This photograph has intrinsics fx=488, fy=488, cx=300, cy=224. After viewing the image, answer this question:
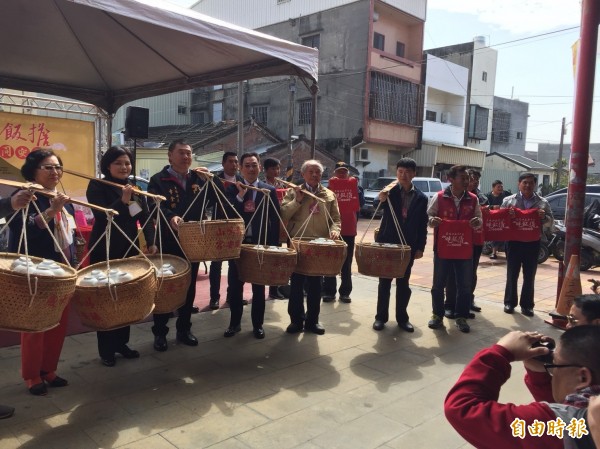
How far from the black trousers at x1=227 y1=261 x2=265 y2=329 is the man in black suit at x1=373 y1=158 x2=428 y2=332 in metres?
1.17

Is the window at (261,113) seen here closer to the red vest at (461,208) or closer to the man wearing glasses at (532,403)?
the red vest at (461,208)

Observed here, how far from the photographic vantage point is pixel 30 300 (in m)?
2.33

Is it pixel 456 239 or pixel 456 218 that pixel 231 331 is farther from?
pixel 456 218

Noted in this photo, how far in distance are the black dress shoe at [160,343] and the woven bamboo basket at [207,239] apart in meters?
0.90

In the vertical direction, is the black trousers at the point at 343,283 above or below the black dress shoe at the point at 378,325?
above

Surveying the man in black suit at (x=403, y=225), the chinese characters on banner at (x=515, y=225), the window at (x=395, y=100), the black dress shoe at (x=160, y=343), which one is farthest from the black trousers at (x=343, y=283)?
the window at (x=395, y=100)

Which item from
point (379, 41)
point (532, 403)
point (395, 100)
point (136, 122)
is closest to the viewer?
point (532, 403)

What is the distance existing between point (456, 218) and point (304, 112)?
771 inches

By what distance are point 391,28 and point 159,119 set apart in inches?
557

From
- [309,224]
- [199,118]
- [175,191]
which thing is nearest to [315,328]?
[309,224]

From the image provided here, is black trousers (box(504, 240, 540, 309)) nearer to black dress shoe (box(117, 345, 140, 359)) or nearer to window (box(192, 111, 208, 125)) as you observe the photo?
black dress shoe (box(117, 345, 140, 359))

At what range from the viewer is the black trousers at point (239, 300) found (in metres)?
4.31

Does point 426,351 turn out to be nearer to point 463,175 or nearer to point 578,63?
point 463,175

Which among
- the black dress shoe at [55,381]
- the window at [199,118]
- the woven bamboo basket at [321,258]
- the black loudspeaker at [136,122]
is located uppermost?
the window at [199,118]
